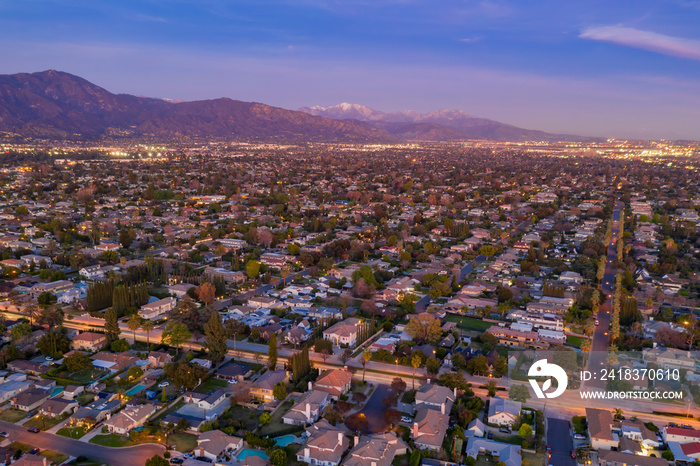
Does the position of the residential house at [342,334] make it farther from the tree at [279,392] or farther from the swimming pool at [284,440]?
the swimming pool at [284,440]

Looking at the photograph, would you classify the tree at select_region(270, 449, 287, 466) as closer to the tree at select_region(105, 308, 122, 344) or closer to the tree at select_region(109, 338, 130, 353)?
the tree at select_region(109, 338, 130, 353)

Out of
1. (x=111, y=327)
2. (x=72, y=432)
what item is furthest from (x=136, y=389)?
(x=111, y=327)

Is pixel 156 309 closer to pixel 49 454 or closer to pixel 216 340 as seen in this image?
pixel 216 340

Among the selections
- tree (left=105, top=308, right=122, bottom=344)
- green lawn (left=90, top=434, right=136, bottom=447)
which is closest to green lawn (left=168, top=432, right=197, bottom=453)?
green lawn (left=90, top=434, right=136, bottom=447)

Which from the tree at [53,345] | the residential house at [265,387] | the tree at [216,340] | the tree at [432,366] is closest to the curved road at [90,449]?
the residential house at [265,387]

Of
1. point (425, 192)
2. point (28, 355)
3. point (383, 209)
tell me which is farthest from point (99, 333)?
point (425, 192)

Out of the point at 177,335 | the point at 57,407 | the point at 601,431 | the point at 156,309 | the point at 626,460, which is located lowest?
the point at 57,407
